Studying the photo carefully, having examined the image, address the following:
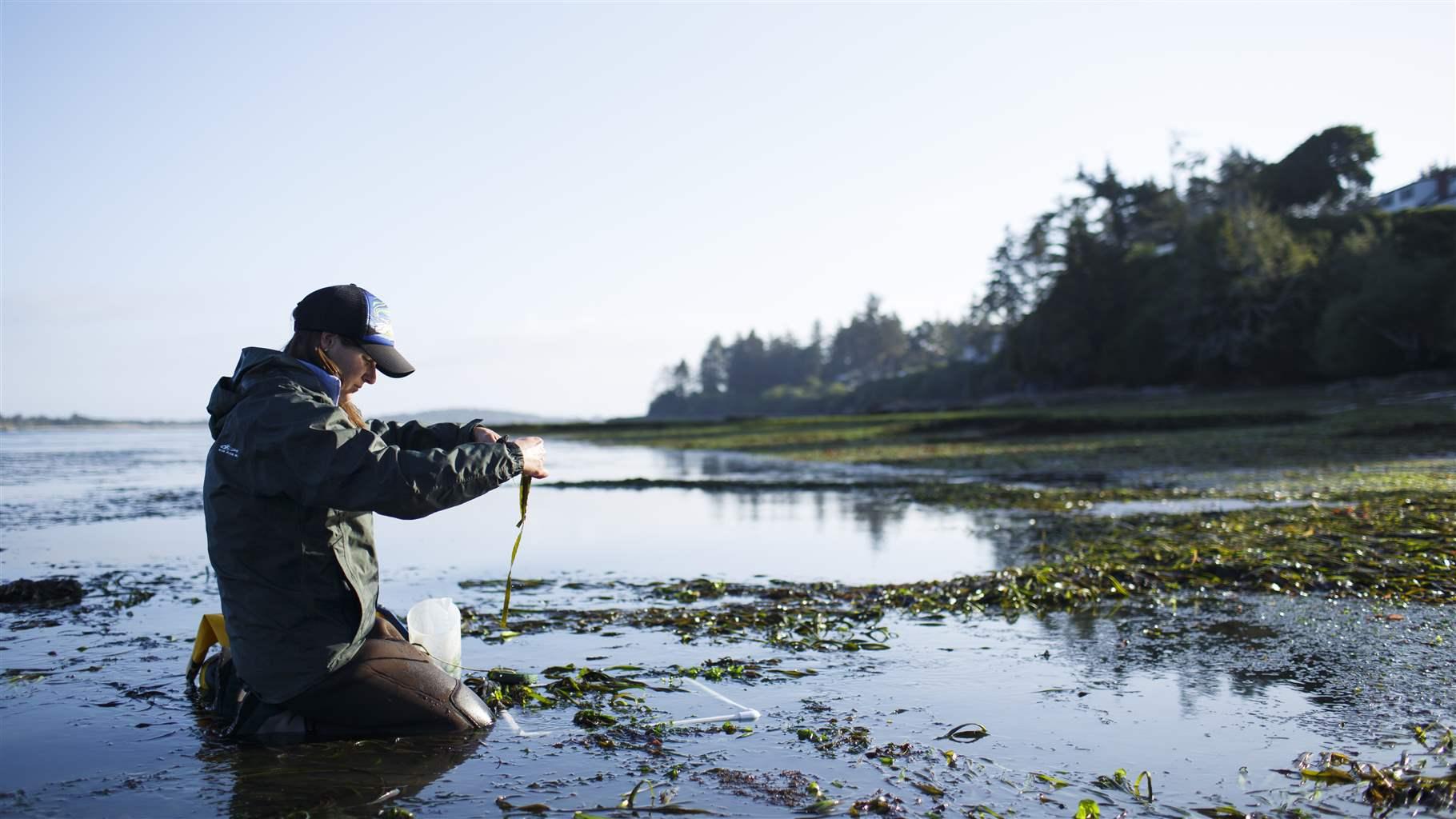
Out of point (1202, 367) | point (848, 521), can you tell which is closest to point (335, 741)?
point (848, 521)

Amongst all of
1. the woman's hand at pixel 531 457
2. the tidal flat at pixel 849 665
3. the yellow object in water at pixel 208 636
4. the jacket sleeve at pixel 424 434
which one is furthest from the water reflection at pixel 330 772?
the jacket sleeve at pixel 424 434

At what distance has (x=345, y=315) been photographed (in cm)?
438

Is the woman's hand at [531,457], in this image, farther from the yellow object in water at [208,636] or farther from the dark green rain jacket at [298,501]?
the yellow object in water at [208,636]

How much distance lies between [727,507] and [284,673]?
11996 millimetres

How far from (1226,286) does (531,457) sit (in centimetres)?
6774

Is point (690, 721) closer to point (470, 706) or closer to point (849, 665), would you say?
point (470, 706)

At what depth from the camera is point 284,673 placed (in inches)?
170

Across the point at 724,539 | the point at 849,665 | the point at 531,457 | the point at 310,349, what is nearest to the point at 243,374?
the point at 310,349

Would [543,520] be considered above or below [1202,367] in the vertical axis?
below

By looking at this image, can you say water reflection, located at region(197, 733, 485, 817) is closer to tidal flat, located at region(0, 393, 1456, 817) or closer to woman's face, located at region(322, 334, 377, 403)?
tidal flat, located at region(0, 393, 1456, 817)

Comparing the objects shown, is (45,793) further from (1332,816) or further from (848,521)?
(848,521)

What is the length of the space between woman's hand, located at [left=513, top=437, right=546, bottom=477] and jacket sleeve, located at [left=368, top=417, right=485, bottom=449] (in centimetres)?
41

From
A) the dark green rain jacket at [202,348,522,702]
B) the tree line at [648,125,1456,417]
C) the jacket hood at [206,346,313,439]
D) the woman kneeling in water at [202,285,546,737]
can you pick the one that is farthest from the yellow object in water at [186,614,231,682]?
the tree line at [648,125,1456,417]

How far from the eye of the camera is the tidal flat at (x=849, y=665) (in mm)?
3912
